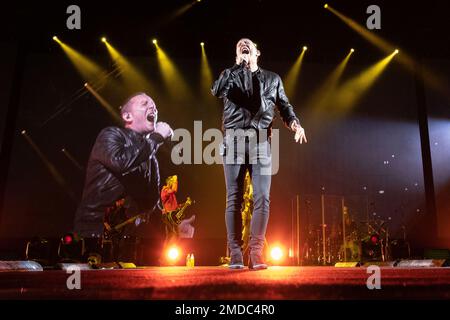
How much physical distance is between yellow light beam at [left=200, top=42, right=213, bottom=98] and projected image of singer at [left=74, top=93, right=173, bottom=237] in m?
1.11

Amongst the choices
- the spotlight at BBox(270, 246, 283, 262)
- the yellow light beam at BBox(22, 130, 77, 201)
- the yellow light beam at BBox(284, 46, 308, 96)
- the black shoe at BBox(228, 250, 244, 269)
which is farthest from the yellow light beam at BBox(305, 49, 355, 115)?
the black shoe at BBox(228, 250, 244, 269)

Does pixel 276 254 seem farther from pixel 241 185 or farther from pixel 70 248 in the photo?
pixel 241 185

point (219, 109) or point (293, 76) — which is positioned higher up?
point (293, 76)

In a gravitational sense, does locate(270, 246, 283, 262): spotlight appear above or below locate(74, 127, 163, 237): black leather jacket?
below

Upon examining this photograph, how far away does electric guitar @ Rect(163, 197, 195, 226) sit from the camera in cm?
703

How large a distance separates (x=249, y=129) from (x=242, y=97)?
0.21 metres

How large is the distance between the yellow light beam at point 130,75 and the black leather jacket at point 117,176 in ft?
3.38

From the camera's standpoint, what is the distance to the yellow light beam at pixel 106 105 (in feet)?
25.1

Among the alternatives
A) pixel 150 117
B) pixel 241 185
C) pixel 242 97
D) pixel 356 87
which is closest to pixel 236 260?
pixel 241 185

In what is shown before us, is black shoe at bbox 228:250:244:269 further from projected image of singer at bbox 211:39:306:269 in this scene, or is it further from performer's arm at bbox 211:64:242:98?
performer's arm at bbox 211:64:242:98

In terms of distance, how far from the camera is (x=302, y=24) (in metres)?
7.78

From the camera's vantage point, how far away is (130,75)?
8172mm
